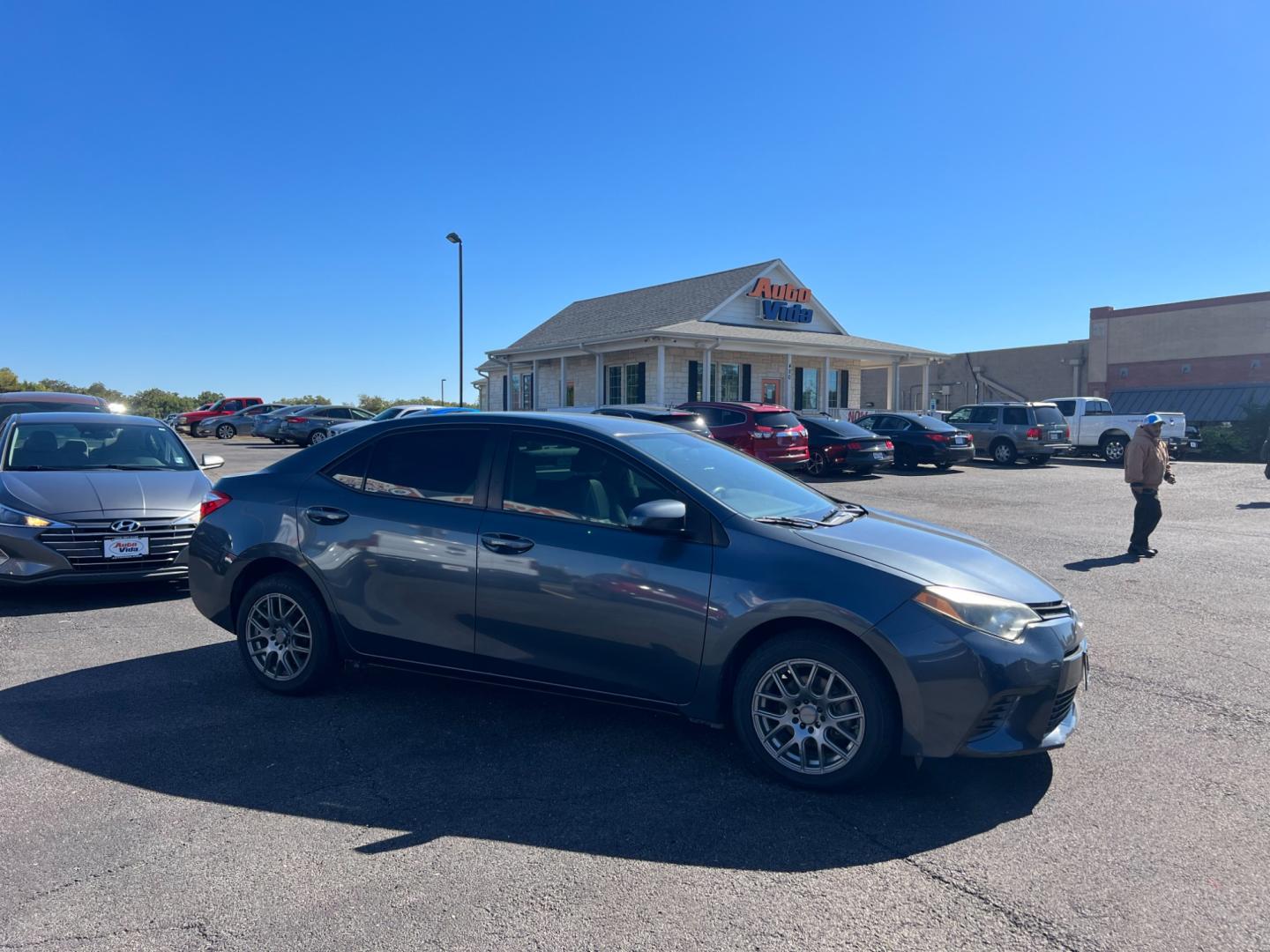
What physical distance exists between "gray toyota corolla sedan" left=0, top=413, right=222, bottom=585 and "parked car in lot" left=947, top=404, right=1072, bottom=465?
2112 centimetres

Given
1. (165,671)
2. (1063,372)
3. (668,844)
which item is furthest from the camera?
(1063,372)

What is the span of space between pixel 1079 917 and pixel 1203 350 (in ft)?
153

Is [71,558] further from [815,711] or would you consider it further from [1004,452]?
[1004,452]

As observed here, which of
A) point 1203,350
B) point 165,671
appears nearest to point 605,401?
point 165,671

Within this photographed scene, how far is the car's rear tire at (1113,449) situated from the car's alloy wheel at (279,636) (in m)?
25.5

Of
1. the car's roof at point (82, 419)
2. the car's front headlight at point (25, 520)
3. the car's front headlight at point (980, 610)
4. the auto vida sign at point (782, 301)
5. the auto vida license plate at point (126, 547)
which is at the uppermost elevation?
the auto vida sign at point (782, 301)

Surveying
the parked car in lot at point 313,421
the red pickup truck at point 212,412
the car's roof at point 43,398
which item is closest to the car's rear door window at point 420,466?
the car's roof at point 43,398

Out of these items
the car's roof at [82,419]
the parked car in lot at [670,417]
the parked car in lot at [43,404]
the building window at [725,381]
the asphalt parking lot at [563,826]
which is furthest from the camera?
the building window at [725,381]

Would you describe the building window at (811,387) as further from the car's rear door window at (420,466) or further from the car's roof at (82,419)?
the car's rear door window at (420,466)

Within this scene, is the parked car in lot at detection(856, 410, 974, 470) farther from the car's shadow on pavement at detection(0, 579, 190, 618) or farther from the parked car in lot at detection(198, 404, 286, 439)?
the parked car in lot at detection(198, 404, 286, 439)

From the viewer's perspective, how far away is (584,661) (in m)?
4.11

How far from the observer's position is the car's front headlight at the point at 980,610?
358 cm

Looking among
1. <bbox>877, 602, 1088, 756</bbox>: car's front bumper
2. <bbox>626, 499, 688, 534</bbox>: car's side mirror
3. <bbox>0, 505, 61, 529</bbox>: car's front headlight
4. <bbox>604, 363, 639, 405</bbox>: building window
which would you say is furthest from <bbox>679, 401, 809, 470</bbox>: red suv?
<bbox>877, 602, 1088, 756</bbox>: car's front bumper

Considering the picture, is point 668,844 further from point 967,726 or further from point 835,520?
point 835,520
